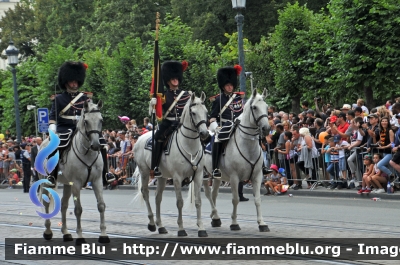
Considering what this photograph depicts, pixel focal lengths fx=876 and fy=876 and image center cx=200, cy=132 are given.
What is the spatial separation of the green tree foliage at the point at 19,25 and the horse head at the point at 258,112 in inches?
2906

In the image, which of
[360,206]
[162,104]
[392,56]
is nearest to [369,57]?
[392,56]

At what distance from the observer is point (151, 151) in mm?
16469

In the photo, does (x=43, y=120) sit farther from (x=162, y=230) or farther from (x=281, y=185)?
(x=162, y=230)

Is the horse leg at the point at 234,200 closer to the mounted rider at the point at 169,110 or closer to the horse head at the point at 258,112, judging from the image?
the horse head at the point at 258,112

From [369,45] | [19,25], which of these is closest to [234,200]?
[369,45]

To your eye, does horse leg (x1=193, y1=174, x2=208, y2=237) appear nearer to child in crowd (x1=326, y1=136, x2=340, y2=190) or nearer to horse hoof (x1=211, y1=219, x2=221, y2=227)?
horse hoof (x1=211, y1=219, x2=221, y2=227)

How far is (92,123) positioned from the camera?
1449 cm

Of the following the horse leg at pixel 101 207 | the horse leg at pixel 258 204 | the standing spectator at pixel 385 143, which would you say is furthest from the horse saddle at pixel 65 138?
the standing spectator at pixel 385 143

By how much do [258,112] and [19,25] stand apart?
76.3 m

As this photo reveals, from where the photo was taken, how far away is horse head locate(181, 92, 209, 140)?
14954 mm

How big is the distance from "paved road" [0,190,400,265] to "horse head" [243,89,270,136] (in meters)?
1.89

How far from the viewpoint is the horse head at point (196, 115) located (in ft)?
49.1

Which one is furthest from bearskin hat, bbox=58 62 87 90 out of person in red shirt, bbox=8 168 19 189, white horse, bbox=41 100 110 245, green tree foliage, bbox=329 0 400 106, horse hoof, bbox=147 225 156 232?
person in red shirt, bbox=8 168 19 189

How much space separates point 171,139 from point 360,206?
6.27 m
